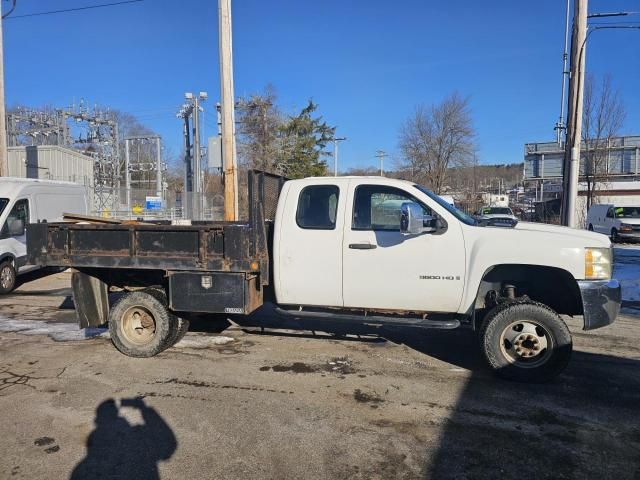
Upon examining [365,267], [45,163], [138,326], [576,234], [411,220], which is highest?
[45,163]

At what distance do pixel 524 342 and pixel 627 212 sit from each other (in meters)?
23.9

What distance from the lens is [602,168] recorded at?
1091 inches

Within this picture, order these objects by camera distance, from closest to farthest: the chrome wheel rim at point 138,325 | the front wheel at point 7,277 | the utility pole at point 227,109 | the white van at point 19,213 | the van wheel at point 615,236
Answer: the chrome wheel rim at point 138,325
the front wheel at point 7,277
the white van at point 19,213
the utility pole at point 227,109
the van wheel at point 615,236

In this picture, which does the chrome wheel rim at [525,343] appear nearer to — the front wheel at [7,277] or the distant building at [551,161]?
the front wheel at [7,277]

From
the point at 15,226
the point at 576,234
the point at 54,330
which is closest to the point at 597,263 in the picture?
the point at 576,234

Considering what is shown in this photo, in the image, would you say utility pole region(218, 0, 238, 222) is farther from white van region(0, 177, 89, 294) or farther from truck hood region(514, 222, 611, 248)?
truck hood region(514, 222, 611, 248)

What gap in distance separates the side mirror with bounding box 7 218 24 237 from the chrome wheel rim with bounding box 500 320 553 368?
34.9ft

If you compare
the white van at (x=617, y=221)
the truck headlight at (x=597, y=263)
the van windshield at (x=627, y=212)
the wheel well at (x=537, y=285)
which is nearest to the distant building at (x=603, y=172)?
the white van at (x=617, y=221)

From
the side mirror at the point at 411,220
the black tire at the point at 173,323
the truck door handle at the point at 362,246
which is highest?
the side mirror at the point at 411,220

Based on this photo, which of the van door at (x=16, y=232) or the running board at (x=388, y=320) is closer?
the running board at (x=388, y=320)

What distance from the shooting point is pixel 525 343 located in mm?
5215

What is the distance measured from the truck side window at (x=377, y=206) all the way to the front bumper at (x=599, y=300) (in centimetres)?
195

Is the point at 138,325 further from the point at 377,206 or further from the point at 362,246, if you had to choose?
the point at 377,206

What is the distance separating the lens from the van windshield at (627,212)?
2469 cm
